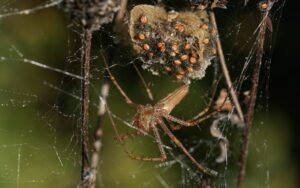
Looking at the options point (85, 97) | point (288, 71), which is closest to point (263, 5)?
point (85, 97)

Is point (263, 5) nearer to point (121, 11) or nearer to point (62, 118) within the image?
point (121, 11)

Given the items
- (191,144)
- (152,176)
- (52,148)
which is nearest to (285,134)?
(191,144)

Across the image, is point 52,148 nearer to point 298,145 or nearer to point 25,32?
point 25,32

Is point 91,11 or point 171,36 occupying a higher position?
point 91,11

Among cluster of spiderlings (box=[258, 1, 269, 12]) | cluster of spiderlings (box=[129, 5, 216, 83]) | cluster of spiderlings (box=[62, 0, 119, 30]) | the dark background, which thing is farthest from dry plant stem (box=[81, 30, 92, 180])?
the dark background

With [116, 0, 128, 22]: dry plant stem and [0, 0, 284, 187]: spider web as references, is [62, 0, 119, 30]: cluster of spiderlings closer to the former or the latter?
[116, 0, 128, 22]: dry plant stem

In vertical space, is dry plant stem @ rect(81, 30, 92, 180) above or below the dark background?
above

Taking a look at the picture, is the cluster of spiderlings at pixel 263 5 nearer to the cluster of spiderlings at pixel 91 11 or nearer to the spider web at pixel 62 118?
the cluster of spiderlings at pixel 91 11
